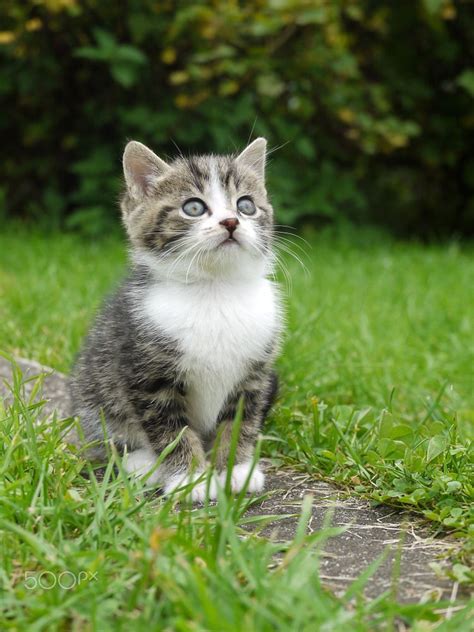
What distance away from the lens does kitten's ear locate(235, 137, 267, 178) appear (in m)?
3.20

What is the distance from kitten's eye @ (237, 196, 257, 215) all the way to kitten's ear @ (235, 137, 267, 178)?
0.23 metres

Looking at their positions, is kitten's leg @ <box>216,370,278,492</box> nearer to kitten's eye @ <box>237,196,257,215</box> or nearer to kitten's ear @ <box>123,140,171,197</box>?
kitten's eye @ <box>237,196,257,215</box>

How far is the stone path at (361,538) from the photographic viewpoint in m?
2.06

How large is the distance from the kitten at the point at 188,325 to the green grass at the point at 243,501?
23 cm

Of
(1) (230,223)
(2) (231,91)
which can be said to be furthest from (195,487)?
(2) (231,91)

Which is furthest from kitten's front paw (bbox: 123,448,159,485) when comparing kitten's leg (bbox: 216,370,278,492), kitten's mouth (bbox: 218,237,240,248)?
kitten's mouth (bbox: 218,237,240,248)

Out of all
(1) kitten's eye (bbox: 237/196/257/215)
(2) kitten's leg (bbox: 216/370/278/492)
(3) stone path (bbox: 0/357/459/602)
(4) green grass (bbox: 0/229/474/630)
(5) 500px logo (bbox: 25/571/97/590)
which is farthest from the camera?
(1) kitten's eye (bbox: 237/196/257/215)

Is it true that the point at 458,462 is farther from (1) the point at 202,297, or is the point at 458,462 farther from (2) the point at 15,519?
(2) the point at 15,519

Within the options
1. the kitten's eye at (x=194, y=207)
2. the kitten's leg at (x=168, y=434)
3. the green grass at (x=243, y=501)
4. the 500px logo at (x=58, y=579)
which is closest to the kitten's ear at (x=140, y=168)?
the kitten's eye at (x=194, y=207)

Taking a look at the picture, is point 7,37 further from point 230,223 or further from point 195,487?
point 195,487

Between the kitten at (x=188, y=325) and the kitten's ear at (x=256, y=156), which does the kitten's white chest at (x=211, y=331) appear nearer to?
the kitten at (x=188, y=325)

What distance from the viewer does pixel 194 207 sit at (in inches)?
113

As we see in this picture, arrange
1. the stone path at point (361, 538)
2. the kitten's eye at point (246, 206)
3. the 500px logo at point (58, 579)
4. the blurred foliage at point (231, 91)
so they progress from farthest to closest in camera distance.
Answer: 1. the blurred foliage at point (231, 91)
2. the kitten's eye at point (246, 206)
3. the stone path at point (361, 538)
4. the 500px logo at point (58, 579)

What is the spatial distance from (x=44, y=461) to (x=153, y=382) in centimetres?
55
